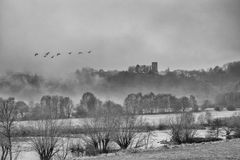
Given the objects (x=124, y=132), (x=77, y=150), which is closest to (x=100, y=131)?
(x=124, y=132)

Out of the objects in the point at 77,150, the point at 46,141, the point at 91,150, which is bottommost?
the point at 77,150

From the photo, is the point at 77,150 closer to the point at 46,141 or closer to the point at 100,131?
the point at 100,131

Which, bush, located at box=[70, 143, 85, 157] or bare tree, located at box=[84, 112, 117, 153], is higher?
bare tree, located at box=[84, 112, 117, 153]

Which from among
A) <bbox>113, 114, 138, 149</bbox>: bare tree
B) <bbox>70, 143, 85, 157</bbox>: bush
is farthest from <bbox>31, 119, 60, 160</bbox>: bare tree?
<bbox>113, 114, 138, 149</bbox>: bare tree

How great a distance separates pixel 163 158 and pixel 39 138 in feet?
51.8

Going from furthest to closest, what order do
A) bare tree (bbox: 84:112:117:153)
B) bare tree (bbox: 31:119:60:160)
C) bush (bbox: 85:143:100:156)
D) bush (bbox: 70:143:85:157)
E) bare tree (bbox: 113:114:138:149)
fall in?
bare tree (bbox: 113:114:138:149) → bare tree (bbox: 84:112:117:153) → bush (bbox: 70:143:85:157) → bush (bbox: 85:143:100:156) → bare tree (bbox: 31:119:60:160)

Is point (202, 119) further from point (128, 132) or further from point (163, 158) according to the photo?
point (163, 158)

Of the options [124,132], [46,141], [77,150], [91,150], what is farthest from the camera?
[124,132]

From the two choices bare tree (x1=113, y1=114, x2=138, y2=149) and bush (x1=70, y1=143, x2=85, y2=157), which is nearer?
bush (x1=70, y1=143, x2=85, y2=157)

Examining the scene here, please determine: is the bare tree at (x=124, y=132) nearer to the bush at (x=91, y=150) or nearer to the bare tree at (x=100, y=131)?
the bare tree at (x=100, y=131)

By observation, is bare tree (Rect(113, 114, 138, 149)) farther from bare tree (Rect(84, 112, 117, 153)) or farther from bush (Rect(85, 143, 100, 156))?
bush (Rect(85, 143, 100, 156))

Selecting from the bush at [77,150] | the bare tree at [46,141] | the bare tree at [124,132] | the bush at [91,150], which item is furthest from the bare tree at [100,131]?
the bare tree at [46,141]

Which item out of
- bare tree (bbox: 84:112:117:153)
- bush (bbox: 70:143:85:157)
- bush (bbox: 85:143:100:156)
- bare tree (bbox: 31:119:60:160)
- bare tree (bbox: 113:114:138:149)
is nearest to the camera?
bare tree (bbox: 31:119:60:160)

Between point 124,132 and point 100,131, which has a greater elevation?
point 100,131
